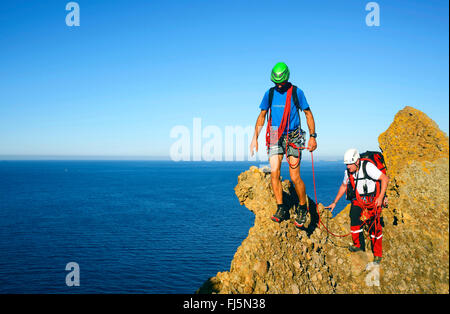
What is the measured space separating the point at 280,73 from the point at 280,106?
85 cm

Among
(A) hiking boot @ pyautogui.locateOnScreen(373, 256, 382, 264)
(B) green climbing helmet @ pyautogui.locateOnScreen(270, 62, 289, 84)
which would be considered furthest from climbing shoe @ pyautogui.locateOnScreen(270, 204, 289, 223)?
(B) green climbing helmet @ pyautogui.locateOnScreen(270, 62, 289, 84)

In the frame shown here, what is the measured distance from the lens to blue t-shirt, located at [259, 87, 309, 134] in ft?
23.8

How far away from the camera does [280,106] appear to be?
7320 millimetres

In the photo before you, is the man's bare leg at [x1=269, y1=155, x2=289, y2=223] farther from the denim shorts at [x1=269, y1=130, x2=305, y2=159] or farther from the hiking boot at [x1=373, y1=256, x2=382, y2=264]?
the hiking boot at [x1=373, y1=256, x2=382, y2=264]

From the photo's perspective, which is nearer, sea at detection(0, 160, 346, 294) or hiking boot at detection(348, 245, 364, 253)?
hiking boot at detection(348, 245, 364, 253)

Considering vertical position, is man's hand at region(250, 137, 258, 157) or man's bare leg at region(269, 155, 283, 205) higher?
man's hand at region(250, 137, 258, 157)

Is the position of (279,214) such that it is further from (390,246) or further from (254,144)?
(390,246)

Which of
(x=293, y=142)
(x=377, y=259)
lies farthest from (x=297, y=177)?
(x=377, y=259)

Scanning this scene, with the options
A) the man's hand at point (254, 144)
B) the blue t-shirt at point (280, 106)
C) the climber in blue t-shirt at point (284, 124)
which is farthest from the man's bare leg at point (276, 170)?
the blue t-shirt at point (280, 106)

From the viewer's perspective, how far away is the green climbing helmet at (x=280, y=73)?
6.95m

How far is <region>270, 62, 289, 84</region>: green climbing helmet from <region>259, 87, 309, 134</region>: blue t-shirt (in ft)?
1.34

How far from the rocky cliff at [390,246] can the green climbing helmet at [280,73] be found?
12.8 ft

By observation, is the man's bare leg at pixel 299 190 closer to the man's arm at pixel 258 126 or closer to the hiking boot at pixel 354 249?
the man's arm at pixel 258 126

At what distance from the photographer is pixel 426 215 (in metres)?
7.36
